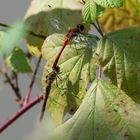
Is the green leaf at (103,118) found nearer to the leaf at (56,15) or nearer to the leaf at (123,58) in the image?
the leaf at (123,58)

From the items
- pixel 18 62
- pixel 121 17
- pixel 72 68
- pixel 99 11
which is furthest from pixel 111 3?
pixel 18 62

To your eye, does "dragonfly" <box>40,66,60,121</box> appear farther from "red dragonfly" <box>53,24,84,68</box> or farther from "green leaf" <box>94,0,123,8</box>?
"green leaf" <box>94,0,123,8</box>

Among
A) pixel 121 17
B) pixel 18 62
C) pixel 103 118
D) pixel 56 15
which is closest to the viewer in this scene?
pixel 103 118

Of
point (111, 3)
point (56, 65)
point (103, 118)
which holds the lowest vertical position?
point (103, 118)

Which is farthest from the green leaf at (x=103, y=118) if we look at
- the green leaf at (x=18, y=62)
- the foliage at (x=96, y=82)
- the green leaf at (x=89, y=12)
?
the green leaf at (x=18, y=62)

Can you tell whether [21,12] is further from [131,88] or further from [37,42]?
[131,88]

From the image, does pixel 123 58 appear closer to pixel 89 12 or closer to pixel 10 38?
pixel 89 12
